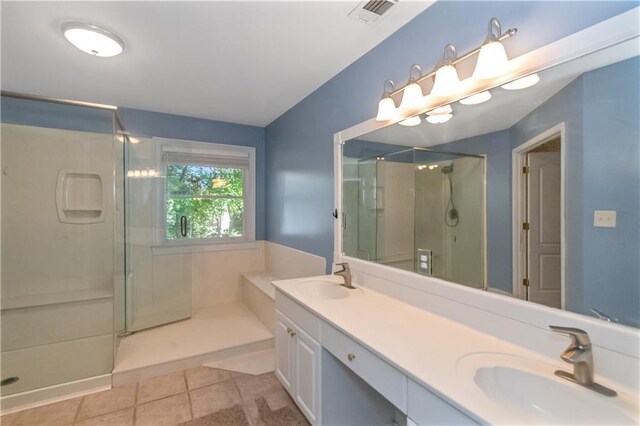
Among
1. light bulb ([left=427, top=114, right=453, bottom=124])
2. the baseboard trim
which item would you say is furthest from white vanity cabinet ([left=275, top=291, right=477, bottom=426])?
the baseboard trim

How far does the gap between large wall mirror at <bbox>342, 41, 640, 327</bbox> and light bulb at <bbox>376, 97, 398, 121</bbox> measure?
9cm

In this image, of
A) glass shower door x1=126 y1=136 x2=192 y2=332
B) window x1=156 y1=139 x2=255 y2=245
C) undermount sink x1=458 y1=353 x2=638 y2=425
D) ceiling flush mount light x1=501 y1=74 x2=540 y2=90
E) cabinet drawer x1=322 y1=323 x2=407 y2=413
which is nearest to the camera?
undermount sink x1=458 y1=353 x2=638 y2=425

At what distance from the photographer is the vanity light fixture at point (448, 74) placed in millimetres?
1331

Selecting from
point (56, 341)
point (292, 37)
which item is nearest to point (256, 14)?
point (292, 37)

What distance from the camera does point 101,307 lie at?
2283 mm

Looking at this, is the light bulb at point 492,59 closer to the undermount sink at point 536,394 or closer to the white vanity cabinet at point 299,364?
the undermount sink at point 536,394

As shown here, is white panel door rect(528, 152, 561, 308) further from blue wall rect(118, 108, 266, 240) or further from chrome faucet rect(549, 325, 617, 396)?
blue wall rect(118, 108, 266, 240)

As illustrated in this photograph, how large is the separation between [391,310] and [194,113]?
309cm

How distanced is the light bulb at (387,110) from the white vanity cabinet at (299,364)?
1381mm

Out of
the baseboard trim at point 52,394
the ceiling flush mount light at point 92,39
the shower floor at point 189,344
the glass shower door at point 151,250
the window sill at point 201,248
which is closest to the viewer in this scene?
the ceiling flush mount light at point 92,39

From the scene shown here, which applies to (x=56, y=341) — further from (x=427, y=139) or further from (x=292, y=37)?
(x=427, y=139)

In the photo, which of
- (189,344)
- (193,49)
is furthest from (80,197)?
(193,49)

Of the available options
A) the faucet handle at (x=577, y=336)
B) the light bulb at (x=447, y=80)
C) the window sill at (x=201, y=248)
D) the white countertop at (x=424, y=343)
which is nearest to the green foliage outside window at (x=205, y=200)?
the window sill at (x=201, y=248)

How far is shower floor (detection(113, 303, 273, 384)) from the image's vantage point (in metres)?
2.27
